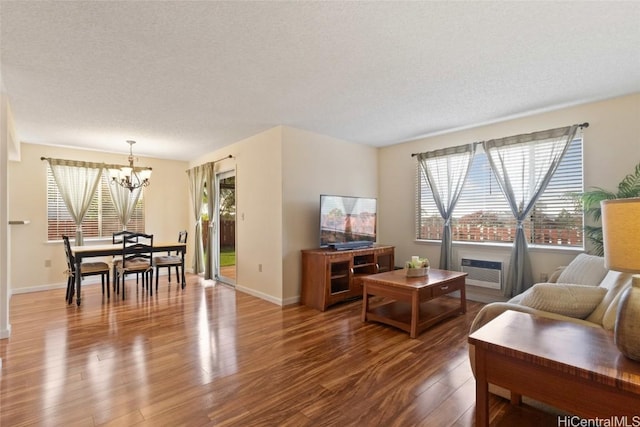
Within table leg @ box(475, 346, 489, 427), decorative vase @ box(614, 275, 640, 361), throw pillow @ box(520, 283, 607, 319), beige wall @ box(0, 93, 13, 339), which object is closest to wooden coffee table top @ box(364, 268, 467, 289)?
throw pillow @ box(520, 283, 607, 319)

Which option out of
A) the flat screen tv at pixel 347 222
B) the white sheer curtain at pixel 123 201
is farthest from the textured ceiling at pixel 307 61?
the white sheer curtain at pixel 123 201

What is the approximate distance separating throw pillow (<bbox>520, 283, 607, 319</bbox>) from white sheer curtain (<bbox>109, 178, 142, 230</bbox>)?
636 cm

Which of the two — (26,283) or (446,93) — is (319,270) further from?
(26,283)

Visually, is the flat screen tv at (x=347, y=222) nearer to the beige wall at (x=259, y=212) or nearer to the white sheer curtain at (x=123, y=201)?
the beige wall at (x=259, y=212)

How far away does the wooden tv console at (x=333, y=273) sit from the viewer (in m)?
3.96

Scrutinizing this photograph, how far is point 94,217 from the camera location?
5586 millimetres

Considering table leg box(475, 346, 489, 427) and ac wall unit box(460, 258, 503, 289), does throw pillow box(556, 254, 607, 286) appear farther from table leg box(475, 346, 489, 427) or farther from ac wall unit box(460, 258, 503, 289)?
table leg box(475, 346, 489, 427)

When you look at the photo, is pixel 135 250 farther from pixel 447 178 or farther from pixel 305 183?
pixel 447 178

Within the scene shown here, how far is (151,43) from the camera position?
2.19 m

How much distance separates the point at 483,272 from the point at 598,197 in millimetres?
1571

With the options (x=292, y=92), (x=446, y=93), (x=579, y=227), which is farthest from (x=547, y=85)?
(x=292, y=92)

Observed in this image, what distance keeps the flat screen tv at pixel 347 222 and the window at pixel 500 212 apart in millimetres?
889

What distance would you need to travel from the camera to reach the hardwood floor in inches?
72.1

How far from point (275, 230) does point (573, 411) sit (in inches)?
140
